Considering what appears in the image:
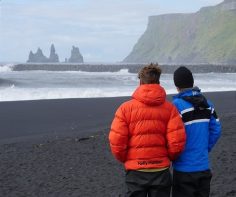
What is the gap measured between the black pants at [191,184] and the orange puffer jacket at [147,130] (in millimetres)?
216

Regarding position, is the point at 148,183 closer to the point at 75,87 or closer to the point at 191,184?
the point at 191,184

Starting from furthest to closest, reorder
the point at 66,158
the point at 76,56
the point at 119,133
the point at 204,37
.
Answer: the point at 76,56
the point at 204,37
the point at 66,158
the point at 119,133

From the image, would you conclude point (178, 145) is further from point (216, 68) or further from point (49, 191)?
point (216, 68)

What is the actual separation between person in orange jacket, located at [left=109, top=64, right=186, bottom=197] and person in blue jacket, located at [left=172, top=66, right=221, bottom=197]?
0.13m

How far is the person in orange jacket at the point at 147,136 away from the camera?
3.64 meters

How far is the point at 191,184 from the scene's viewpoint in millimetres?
3857

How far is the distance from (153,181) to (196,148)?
1.42ft

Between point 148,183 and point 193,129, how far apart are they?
0.55 meters

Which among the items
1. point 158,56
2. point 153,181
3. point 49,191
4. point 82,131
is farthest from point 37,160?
point 158,56

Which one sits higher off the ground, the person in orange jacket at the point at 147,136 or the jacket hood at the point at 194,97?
the jacket hood at the point at 194,97

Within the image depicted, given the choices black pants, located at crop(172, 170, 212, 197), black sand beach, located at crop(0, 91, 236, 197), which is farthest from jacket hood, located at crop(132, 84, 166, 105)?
black sand beach, located at crop(0, 91, 236, 197)

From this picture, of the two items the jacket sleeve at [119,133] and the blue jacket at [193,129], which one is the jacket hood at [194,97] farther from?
the jacket sleeve at [119,133]

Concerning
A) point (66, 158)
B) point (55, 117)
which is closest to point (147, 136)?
point (66, 158)

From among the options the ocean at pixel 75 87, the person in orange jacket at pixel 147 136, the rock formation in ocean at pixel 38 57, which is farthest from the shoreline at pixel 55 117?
the rock formation in ocean at pixel 38 57
